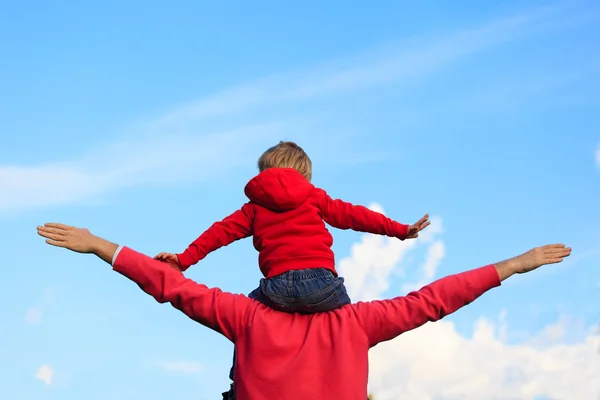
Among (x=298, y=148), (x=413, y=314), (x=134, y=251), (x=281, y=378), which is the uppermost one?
(x=298, y=148)

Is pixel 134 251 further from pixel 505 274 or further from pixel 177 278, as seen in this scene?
pixel 505 274

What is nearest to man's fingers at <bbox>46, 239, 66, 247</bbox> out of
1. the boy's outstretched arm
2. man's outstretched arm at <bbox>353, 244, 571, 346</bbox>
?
the boy's outstretched arm

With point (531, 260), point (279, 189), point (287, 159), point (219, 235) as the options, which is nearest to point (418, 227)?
point (531, 260)

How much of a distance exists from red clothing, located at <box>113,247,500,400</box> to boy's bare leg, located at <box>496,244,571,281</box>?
85mm

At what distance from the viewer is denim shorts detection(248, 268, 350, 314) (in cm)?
636

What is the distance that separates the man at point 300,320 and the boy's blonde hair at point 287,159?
3.84 ft

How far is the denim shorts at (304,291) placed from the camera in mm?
6359

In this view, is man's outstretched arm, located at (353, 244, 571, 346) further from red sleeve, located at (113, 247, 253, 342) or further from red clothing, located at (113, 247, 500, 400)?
red sleeve, located at (113, 247, 253, 342)

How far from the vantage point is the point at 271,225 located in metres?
6.77

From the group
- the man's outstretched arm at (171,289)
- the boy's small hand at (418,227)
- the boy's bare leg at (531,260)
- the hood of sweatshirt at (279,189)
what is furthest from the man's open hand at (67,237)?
the boy's bare leg at (531,260)

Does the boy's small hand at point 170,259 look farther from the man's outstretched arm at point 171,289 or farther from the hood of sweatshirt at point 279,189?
the hood of sweatshirt at point 279,189

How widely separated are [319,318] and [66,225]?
2112mm

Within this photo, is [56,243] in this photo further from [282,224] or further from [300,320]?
[300,320]

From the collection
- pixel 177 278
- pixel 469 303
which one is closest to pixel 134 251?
pixel 177 278
